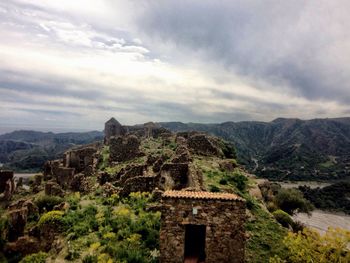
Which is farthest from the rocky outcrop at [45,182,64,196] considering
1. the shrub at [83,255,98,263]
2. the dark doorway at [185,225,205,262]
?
the dark doorway at [185,225,205,262]

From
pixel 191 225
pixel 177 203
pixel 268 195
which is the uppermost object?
pixel 177 203

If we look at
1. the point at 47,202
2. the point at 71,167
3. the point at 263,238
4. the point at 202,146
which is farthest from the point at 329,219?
the point at 47,202

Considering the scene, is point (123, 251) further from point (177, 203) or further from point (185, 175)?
point (185, 175)

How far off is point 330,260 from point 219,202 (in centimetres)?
620

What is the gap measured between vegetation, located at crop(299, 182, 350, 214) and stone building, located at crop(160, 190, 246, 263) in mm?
101075

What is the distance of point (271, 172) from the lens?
552ft

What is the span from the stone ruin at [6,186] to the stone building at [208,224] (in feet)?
112

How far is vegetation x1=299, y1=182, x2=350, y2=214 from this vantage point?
102 metres

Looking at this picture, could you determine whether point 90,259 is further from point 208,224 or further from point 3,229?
point 3,229

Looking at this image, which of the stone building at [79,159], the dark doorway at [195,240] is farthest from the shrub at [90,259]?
the stone building at [79,159]

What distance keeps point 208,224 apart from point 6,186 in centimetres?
3878

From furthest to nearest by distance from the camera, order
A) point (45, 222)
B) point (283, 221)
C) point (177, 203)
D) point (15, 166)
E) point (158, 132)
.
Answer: point (15, 166), point (158, 132), point (283, 221), point (45, 222), point (177, 203)

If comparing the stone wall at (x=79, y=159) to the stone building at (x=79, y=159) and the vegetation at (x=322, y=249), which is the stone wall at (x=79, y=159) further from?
the vegetation at (x=322, y=249)

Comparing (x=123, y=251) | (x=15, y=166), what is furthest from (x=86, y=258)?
(x=15, y=166)
